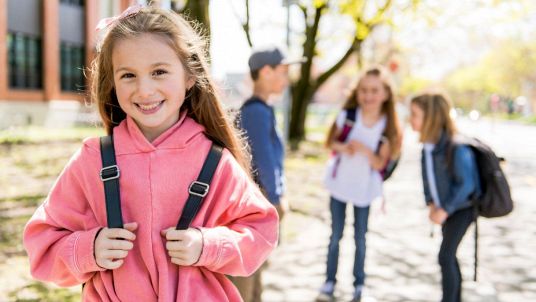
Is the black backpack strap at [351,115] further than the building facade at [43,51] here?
No

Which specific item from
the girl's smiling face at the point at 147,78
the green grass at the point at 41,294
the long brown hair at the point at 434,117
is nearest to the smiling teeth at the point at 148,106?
the girl's smiling face at the point at 147,78

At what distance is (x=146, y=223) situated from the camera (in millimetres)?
1656

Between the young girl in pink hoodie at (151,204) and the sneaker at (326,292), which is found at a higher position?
the young girl in pink hoodie at (151,204)

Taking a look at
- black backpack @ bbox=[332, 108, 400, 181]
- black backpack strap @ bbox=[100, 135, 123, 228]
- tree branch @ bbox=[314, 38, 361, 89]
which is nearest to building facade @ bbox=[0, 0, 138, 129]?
tree branch @ bbox=[314, 38, 361, 89]

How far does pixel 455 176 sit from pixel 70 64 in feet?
92.9

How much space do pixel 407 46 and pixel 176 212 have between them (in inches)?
1088

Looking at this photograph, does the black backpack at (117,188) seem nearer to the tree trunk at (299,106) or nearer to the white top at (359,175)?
the white top at (359,175)

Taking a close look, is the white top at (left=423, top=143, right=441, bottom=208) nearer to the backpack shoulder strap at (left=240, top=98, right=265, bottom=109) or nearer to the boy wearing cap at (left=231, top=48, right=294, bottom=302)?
the boy wearing cap at (left=231, top=48, right=294, bottom=302)

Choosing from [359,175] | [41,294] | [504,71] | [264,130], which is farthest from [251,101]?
[504,71]

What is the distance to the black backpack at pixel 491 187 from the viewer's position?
3670mm

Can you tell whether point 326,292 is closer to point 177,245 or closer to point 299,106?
point 177,245

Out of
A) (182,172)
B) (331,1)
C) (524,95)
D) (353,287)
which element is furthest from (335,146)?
(524,95)

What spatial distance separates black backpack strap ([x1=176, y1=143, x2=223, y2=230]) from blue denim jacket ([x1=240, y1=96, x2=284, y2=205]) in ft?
5.64

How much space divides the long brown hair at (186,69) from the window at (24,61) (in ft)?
85.1
